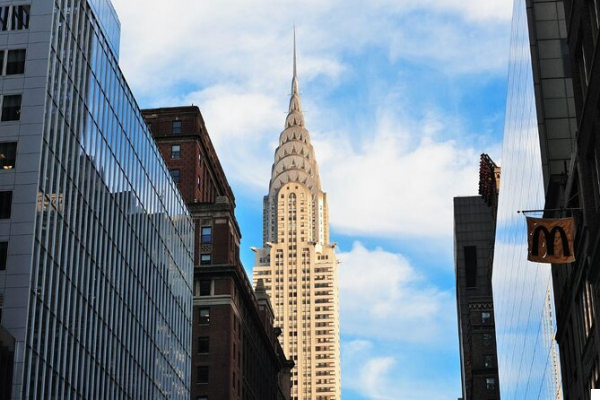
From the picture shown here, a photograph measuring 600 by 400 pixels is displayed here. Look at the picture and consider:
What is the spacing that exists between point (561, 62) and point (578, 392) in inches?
801

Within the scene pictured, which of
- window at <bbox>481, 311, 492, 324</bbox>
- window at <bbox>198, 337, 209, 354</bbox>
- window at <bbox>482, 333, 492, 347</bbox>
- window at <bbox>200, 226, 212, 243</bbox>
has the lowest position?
window at <bbox>198, 337, 209, 354</bbox>

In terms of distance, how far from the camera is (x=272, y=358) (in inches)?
6373

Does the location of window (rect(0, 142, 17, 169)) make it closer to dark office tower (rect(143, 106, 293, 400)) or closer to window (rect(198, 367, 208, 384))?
dark office tower (rect(143, 106, 293, 400))

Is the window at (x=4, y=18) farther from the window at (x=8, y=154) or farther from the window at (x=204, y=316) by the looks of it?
the window at (x=204, y=316)

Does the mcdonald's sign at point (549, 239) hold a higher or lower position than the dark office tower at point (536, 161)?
lower

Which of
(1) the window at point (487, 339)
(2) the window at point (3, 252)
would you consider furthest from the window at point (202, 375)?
(1) the window at point (487, 339)

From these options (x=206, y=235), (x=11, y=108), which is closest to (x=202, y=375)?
(x=206, y=235)

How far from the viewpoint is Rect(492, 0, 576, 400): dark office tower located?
217 ft

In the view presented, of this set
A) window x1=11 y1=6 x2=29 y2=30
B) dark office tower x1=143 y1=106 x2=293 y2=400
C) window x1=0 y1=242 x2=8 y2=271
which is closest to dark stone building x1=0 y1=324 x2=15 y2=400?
window x1=0 y1=242 x2=8 y2=271

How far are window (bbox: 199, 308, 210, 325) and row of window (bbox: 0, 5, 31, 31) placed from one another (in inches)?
2461

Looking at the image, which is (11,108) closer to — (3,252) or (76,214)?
(76,214)

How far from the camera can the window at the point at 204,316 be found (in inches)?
4959

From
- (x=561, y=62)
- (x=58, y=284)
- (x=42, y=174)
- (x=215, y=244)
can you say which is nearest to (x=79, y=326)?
(x=58, y=284)

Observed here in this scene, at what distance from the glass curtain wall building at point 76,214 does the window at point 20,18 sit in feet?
0.28
